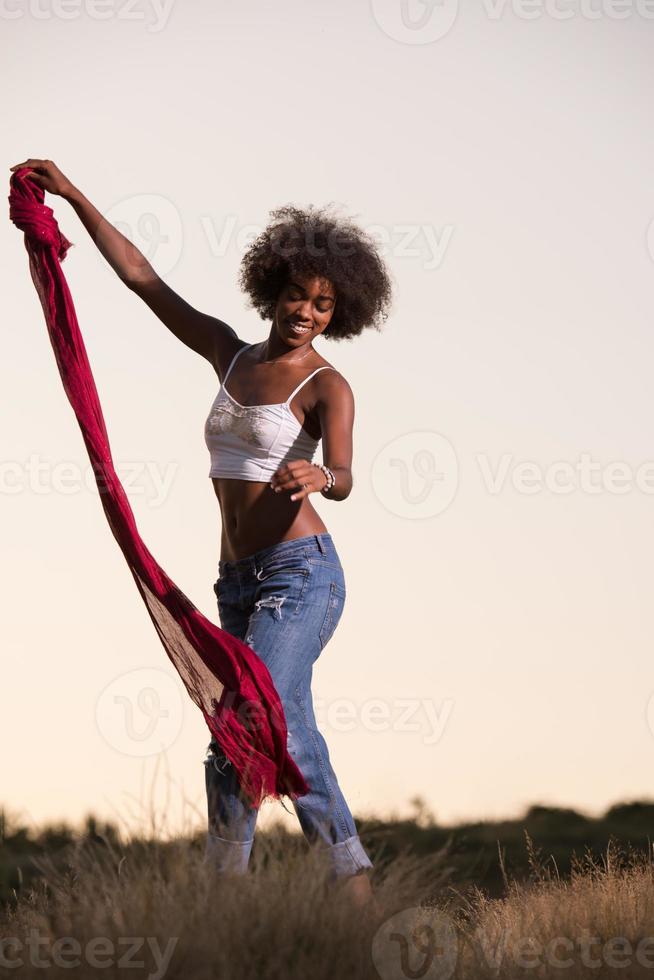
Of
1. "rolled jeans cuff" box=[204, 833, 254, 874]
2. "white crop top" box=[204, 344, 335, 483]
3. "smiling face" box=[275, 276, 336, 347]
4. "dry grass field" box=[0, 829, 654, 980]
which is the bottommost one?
"dry grass field" box=[0, 829, 654, 980]

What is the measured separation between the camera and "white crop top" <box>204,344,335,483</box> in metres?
4.62

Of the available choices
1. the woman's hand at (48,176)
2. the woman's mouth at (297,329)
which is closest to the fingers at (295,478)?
the woman's mouth at (297,329)

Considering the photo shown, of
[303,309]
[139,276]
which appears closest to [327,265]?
[303,309]

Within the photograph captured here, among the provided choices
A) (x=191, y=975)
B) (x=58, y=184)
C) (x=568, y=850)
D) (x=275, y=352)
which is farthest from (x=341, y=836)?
(x=568, y=850)

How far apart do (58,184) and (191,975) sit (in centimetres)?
306

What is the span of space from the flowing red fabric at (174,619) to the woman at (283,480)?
0.06 meters

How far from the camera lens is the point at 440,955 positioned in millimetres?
4008

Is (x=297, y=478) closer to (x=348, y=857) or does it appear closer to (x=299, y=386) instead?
(x=299, y=386)

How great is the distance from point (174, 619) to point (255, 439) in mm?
731

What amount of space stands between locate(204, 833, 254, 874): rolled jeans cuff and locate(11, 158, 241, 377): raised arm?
6.04 ft

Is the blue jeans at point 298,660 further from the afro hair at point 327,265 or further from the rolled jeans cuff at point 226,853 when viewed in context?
the afro hair at point 327,265

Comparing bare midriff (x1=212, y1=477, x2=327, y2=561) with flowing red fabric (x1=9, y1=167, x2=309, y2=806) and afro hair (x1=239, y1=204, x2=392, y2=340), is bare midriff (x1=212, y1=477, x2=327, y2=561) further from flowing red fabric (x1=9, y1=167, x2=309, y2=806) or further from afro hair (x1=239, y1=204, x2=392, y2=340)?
afro hair (x1=239, y1=204, x2=392, y2=340)

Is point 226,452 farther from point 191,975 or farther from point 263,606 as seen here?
point 191,975

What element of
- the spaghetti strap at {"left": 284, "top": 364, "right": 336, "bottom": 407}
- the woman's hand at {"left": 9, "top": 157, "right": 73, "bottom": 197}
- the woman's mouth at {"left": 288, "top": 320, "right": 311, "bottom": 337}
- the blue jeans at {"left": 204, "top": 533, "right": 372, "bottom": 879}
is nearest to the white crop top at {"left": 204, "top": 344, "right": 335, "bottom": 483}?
the spaghetti strap at {"left": 284, "top": 364, "right": 336, "bottom": 407}
